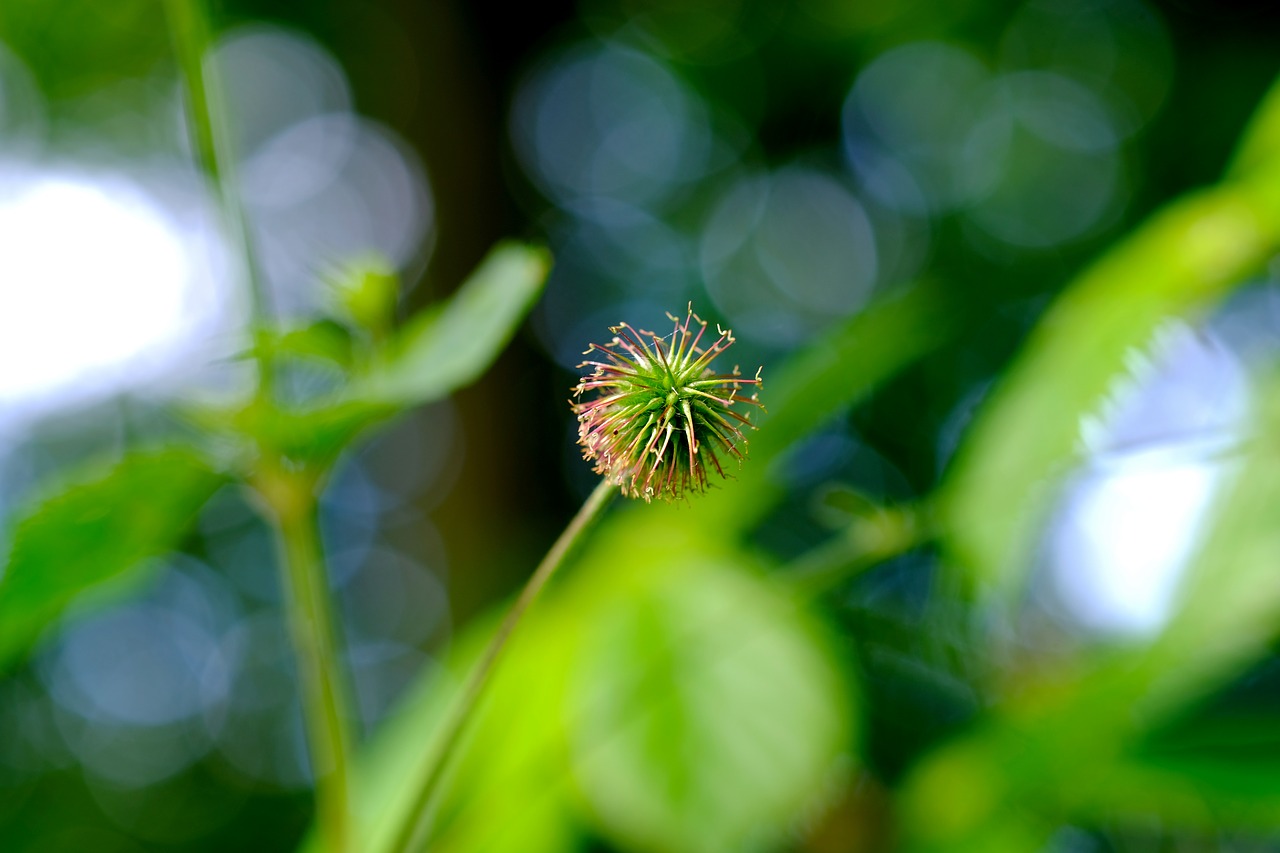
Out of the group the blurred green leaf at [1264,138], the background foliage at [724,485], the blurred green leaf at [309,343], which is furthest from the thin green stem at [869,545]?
the blurred green leaf at [1264,138]

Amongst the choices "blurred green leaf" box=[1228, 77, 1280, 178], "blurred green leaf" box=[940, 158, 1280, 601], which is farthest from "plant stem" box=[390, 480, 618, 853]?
"blurred green leaf" box=[1228, 77, 1280, 178]

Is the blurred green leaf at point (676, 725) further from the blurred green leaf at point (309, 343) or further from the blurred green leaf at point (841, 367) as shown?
the blurred green leaf at point (309, 343)

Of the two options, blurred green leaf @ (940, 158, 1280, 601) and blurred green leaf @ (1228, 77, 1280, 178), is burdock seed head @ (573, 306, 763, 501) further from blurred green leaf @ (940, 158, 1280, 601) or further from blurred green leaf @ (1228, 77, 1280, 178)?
blurred green leaf @ (1228, 77, 1280, 178)

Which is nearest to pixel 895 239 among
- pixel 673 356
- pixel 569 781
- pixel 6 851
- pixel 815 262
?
pixel 815 262

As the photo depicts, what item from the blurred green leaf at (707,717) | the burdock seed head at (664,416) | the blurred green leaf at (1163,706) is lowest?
the blurred green leaf at (1163,706)

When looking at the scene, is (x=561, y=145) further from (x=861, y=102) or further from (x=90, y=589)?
(x=90, y=589)
